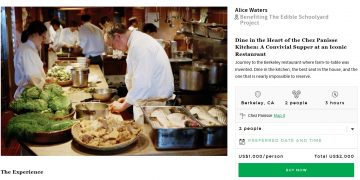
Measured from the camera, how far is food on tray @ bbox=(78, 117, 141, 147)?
5.15 feet

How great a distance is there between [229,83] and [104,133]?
0.55 meters

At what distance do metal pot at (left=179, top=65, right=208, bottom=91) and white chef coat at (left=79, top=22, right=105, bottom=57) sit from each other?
2806 millimetres

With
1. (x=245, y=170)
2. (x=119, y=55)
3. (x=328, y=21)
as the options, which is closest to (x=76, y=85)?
(x=245, y=170)

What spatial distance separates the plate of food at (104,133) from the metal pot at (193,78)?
968mm

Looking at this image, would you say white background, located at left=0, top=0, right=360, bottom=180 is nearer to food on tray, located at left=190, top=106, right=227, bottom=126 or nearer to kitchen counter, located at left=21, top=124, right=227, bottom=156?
kitchen counter, located at left=21, top=124, right=227, bottom=156

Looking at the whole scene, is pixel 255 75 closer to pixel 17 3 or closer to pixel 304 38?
pixel 304 38

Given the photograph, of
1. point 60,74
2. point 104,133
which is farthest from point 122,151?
point 60,74

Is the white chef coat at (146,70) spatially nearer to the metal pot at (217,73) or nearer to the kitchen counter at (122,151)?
the metal pot at (217,73)

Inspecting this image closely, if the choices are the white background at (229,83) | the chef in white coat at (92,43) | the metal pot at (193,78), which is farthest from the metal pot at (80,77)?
the chef in white coat at (92,43)

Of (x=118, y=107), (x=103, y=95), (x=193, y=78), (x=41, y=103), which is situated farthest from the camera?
(x=193, y=78)

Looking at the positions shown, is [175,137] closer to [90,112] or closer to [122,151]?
[122,151]

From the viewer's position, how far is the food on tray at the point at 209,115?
168 centimetres

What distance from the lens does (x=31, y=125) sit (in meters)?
1.70

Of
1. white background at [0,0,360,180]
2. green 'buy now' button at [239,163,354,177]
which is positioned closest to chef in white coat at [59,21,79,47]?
white background at [0,0,360,180]
